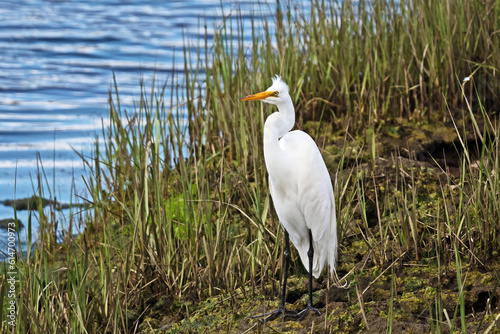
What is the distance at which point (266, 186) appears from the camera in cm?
338

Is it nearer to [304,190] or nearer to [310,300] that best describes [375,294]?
[310,300]

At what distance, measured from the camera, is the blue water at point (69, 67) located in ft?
→ 16.6

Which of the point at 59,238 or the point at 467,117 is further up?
the point at 467,117

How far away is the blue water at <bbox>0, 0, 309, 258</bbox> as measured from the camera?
507 cm

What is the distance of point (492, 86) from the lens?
14.0ft

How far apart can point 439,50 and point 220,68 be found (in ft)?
→ 4.56

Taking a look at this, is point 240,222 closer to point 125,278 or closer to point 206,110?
point 125,278

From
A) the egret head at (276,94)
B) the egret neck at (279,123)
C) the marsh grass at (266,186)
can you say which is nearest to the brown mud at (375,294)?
the marsh grass at (266,186)

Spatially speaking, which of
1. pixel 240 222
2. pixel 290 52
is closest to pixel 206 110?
pixel 290 52

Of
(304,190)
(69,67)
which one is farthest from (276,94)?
(69,67)

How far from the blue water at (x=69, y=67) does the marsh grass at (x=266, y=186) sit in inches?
20.9

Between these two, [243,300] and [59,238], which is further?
[59,238]

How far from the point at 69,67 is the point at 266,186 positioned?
4.57 metres

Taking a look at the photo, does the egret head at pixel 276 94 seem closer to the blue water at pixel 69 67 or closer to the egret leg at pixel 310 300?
the egret leg at pixel 310 300
